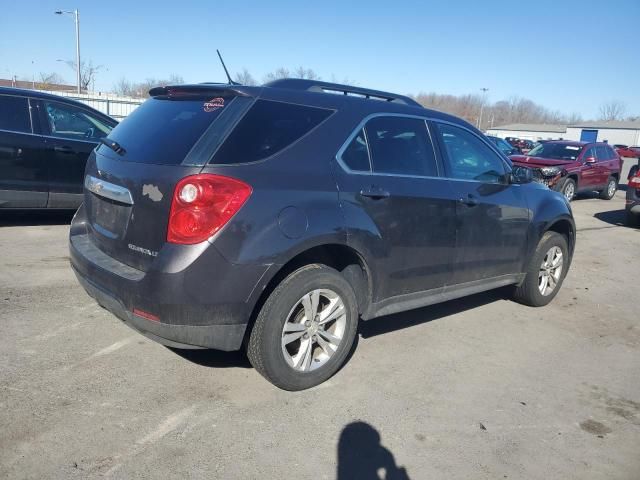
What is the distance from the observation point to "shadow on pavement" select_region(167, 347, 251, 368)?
12.1 ft

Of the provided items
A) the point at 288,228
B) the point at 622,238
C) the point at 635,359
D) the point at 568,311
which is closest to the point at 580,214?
the point at 622,238

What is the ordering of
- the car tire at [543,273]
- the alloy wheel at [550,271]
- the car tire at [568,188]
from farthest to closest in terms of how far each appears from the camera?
1. the car tire at [568,188]
2. the alloy wheel at [550,271]
3. the car tire at [543,273]

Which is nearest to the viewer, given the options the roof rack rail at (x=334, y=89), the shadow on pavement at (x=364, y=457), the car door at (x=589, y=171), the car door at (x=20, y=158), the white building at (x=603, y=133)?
the shadow on pavement at (x=364, y=457)

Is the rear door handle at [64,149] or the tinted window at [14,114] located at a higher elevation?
the tinted window at [14,114]

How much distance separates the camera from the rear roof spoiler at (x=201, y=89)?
3191mm

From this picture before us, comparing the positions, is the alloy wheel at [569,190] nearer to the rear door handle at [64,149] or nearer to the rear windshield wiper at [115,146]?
the rear door handle at [64,149]

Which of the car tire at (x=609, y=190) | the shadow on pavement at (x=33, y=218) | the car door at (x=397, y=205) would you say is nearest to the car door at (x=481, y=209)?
the car door at (x=397, y=205)

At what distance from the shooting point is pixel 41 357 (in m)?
3.57

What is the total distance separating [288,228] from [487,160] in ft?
7.78

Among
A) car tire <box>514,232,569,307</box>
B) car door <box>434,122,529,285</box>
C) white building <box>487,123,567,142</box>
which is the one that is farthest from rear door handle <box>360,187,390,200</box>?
white building <box>487,123,567,142</box>

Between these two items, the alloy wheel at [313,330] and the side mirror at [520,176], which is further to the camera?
the side mirror at [520,176]

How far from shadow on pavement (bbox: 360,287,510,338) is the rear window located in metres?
2.17

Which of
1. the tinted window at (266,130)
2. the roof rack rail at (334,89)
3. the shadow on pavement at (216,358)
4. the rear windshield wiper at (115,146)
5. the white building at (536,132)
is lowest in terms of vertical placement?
the shadow on pavement at (216,358)

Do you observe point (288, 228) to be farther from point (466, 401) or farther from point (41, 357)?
point (41, 357)
